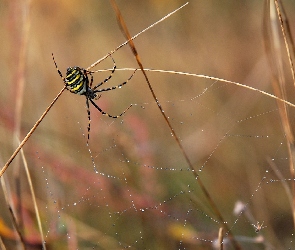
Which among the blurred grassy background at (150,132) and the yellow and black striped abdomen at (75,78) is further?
the blurred grassy background at (150,132)

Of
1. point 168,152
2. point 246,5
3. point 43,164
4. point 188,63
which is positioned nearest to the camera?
point 43,164

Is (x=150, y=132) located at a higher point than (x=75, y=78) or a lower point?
higher

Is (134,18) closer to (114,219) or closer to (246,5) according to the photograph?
(246,5)

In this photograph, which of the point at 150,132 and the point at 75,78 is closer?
the point at 75,78

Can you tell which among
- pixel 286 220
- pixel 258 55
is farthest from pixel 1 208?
pixel 258 55

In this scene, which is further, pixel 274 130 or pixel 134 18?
pixel 134 18

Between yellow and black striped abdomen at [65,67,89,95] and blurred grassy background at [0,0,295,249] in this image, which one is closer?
yellow and black striped abdomen at [65,67,89,95]

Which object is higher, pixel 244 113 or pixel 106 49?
pixel 106 49

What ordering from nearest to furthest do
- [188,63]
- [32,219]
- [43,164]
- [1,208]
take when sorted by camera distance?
[32,219]
[43,164]
[1,208]
[188,63]
